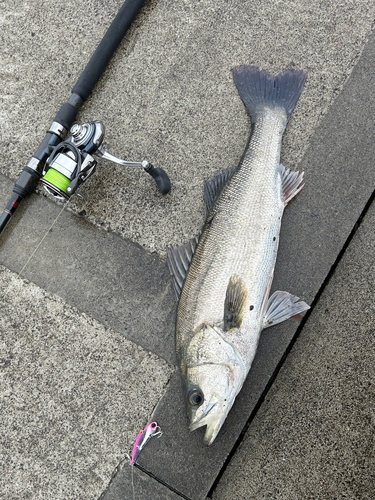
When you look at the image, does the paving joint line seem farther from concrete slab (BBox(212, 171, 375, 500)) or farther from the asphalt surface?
concrete slab (BBox(212, 171, 375, 500))

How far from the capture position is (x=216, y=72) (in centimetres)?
295

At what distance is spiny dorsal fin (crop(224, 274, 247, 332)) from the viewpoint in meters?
2.25

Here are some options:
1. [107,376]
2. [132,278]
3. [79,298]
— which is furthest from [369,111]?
[107,376]

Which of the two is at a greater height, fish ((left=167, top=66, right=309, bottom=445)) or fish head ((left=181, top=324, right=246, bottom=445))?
fish ((left=167, top=66, right=309, bottom=445))

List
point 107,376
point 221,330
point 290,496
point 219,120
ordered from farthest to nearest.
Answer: point 219,120
point 107,376
point 290,496
point 221,330

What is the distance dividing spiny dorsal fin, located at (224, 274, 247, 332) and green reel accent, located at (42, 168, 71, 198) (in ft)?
4.43

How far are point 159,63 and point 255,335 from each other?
2423 millimetres

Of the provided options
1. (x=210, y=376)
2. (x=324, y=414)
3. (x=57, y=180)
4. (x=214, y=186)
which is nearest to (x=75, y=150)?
(x=57, y=180)

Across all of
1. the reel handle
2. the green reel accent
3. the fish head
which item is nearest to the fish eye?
the fish head

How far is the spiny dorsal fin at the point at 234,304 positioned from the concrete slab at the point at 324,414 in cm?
68

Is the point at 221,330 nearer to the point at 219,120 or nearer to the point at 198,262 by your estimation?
the point at 198,262

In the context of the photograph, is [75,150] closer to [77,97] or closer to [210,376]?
[77,97]

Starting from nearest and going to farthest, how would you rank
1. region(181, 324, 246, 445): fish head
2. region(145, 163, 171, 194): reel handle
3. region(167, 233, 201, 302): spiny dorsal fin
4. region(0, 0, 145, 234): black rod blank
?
region(181, 324, 246, 445): fish head → region(167, 233, 201, 302): spiny dorsal fin → region(145, 163, 171, 194): reel handle → region(0, 0, 145, 234): black rod blank

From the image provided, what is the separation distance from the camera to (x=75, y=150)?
2.45 metres
